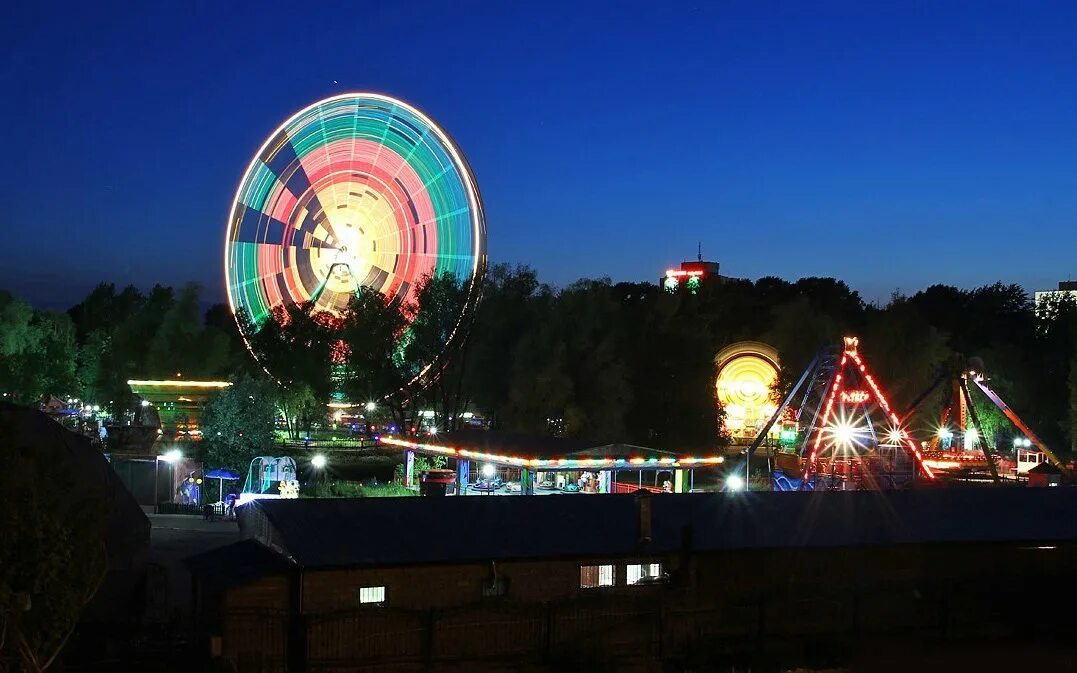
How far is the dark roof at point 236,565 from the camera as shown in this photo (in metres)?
14.6

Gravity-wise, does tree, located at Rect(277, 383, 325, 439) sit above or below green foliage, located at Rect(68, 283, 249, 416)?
below

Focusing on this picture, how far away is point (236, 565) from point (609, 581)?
5214 mm

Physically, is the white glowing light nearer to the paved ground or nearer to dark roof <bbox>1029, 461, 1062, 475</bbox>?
dark roof <bbox>1029, 461, 1062, 475</bbox>

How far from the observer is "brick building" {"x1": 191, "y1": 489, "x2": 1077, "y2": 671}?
1459cm

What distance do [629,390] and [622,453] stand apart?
2095 centimetres

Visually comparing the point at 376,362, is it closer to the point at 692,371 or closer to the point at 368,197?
the point at 368,197

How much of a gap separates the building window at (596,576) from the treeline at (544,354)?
31.3m

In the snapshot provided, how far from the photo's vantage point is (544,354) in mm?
52688

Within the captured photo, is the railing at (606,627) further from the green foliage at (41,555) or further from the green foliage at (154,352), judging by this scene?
the green foliage at (154,352)

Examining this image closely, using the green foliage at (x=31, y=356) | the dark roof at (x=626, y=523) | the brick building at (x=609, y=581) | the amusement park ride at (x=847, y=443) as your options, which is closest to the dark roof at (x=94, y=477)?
the brick building at (x=609, y=581)

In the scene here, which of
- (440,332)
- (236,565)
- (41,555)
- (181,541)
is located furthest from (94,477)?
(440,332)

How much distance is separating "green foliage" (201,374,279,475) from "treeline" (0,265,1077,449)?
542 inches

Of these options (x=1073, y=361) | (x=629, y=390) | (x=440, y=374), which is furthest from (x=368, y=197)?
(x=1073, y=361)

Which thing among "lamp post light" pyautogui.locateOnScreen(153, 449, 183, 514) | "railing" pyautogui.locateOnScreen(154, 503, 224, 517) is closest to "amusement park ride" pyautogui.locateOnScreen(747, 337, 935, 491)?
"railing" pyautogui.locateOnScreen(154, 503, 224, 517)
